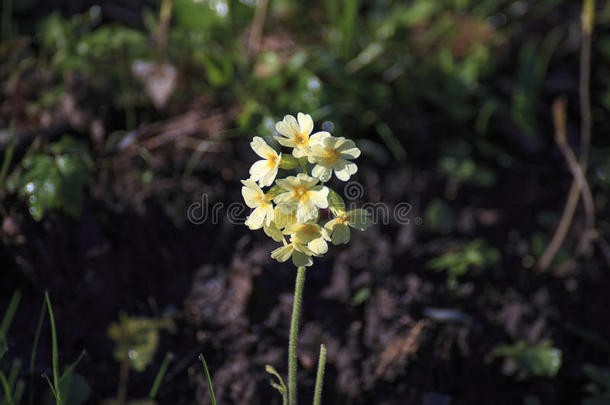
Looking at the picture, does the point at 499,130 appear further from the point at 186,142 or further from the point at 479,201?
the point at 186,142

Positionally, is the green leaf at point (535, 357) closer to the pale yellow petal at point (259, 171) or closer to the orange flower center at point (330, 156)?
the orange flower center at point (330, 156)

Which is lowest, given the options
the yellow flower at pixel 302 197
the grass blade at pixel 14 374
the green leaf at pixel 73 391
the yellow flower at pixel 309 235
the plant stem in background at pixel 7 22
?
the green leaf at pixel 73 391

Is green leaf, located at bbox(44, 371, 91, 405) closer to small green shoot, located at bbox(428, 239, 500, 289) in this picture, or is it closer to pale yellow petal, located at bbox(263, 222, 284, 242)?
pale yellow petal, located at bbox(263, 222, 284, 242)

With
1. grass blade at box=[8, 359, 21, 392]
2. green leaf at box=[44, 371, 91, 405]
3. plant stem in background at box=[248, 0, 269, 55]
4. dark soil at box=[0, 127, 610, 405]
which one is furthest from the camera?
plant stem in background at box=[248, 0, 269, 55]

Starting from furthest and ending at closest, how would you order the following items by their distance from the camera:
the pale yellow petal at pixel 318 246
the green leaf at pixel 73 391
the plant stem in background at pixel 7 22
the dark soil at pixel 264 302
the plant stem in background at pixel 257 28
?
the plant stem in background at pixel 257 28, the plant stem in background at pixel 7 22, the dark soil at pixel 264 302, the green leaf at pixel 73 391, the pale yellow petal at pixel 318 246

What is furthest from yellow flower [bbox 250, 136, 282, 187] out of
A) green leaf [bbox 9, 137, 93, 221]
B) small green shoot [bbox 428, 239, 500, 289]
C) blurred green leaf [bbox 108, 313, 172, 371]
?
small green shoot [bbox 428, 239, 500, 289]

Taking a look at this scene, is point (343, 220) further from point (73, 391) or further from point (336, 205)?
point (73, 391)

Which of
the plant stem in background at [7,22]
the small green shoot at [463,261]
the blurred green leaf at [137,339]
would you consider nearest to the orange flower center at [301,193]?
the blurred green leaf at [137,339]

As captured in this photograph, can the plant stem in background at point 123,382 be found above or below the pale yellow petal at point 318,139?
below
